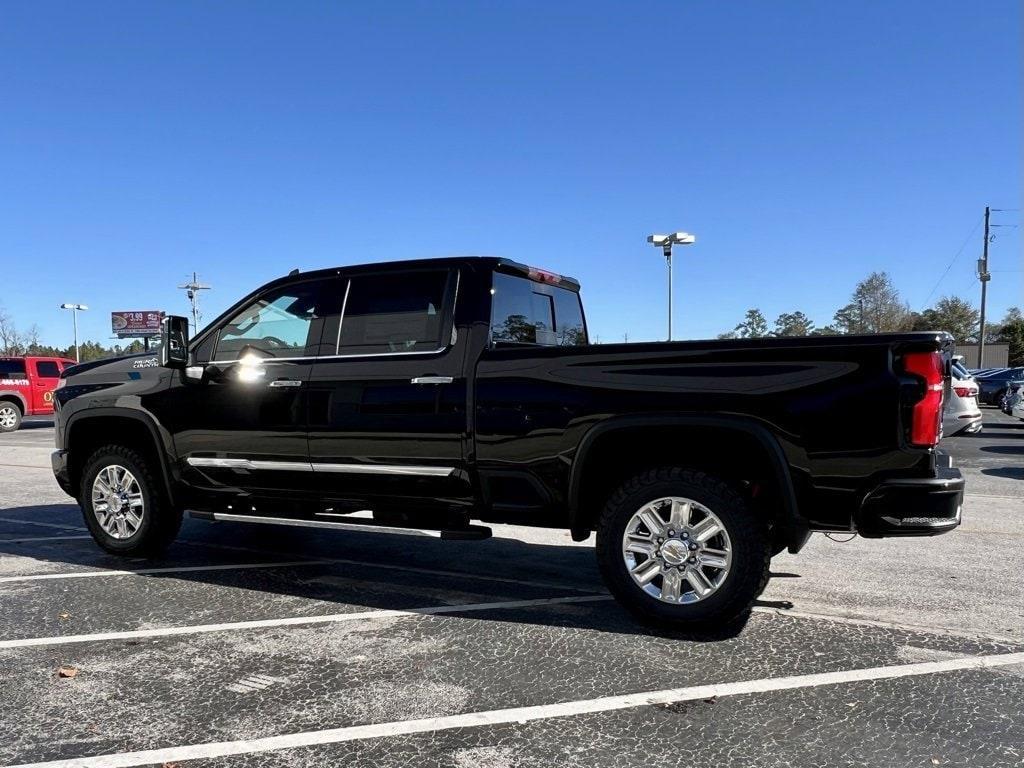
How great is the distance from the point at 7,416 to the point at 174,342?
1829cm

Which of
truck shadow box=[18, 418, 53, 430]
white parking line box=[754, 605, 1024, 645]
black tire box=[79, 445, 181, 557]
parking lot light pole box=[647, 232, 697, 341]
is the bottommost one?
white parking line box=[754, 605, 1024, 645]

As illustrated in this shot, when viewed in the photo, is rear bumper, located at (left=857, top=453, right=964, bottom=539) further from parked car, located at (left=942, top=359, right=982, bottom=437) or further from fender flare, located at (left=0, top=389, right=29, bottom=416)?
fender flare, located at (left=0, top=389, right=29, bottom=416)

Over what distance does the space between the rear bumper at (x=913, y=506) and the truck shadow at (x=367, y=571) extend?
0.95 m

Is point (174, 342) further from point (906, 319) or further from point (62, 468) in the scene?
point (906, 319)

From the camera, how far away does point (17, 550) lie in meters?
5.89

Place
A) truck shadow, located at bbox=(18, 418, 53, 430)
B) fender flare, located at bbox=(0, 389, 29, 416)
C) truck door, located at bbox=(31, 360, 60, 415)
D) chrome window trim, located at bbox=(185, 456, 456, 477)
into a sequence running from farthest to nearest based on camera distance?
1. truck shadow, located at bbox=(18, 418, 53, 430)
2. truck door, located at bbox=(31, 360, 60, 415)
3. fender flare, located at bbox=(0, 389, 29, 416)
4. chrome window trim, located at bbox=(185, 456, 456, 477)

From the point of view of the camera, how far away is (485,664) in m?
3.41

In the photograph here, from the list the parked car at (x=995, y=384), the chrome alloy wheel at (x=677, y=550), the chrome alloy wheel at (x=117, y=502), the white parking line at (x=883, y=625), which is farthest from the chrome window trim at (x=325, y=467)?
the parked car at (x=995, y=384)

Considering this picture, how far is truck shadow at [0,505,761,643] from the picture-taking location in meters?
4.21

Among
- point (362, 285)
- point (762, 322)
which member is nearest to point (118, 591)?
point (362, 285)

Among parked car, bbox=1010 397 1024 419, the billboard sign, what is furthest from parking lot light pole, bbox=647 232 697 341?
the billboard sign

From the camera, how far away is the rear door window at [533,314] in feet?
14.8

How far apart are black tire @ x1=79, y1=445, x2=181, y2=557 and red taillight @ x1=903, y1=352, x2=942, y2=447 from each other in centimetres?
488

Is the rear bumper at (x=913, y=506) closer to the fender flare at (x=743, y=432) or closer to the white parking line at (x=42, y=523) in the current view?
the fender flare at (x=743, y=432)
